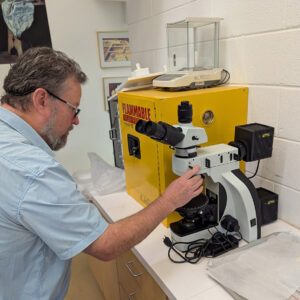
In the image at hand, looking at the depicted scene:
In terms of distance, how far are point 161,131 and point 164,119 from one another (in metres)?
0.24

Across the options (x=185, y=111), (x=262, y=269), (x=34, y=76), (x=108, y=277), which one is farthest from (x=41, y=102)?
(x=108, y=277)

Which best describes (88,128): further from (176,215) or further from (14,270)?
(14,270)

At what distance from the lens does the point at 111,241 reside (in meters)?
0.88

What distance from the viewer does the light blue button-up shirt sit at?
2.58 feet

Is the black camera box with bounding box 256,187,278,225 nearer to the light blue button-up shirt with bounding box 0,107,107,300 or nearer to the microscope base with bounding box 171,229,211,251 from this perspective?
the microscope base with bounding box 171,229,211,251

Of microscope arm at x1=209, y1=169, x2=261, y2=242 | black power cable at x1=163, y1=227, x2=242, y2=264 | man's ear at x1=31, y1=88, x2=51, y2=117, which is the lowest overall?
black power cable at x1=163, y1=227, x2=242, y2=264

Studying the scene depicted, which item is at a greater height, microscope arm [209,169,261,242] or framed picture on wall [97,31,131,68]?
framed picture on wall [97,31,131,68]

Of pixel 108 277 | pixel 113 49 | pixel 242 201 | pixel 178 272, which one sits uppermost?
pixel 113 49

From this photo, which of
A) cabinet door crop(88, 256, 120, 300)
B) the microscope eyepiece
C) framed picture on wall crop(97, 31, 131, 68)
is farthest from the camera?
framed picture on wall crop(97, 31, 131, 68)

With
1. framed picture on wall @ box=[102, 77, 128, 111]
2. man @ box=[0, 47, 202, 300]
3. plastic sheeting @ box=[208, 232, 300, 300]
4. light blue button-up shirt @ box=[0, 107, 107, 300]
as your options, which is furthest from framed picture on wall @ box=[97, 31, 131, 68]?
plastic sheeting @ box=[208, 232, 300, 300]

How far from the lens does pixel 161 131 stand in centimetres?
87

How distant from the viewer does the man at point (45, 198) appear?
0.79m

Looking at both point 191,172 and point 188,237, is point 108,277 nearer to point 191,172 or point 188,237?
point 188,237

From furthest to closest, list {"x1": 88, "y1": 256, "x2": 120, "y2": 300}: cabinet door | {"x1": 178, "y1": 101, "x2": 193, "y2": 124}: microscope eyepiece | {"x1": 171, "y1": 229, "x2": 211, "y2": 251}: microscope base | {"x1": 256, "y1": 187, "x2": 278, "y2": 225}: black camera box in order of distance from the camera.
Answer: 1. {"x1": 88, "y1": 256, "x2": 120, "y2": 300}: cabinet door
2. {"x1": 256, "y1": 187, "x2": 278, "y2": 225}: black camera box
3. {"x1": 171, "y1": 229, "x2": 211, "y2": 251}: microscope base
4. {"x1": 178, "y1": 101, "x2": 193, "y2": 124}: microscope eyepiece
